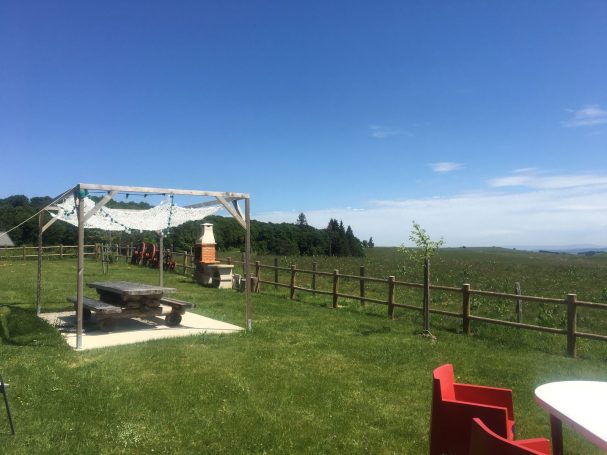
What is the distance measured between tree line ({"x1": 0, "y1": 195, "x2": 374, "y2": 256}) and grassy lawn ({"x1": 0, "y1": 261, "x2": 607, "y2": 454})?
12.1 metres

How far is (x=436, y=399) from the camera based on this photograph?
→ 3.14 meters

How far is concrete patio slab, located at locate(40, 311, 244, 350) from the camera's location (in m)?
7.64

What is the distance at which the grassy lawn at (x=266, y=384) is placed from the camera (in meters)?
4.00

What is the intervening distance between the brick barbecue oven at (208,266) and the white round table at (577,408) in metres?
13.4

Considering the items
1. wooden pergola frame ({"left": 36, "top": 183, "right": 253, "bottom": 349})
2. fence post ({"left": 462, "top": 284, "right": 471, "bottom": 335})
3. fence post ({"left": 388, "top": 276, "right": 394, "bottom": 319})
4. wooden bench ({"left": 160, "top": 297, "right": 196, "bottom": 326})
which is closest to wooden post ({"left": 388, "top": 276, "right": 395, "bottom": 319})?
fence post ({"left": 388, "top": 276, "right": 394, "bottom": 319})

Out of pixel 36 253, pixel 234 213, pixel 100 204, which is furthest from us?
pixel 36 253

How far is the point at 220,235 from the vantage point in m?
50.8

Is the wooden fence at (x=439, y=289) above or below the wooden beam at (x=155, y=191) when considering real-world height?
below

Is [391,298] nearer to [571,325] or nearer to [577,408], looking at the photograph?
[571,325]

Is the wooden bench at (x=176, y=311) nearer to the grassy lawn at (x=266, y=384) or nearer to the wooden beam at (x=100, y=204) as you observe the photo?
the grassy lawn at (x=266, y=384)

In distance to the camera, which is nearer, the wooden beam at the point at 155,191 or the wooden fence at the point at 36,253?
the wooden beam at the point at 155,191

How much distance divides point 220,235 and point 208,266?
3514 centimetres

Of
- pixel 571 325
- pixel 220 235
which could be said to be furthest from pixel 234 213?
pixel 220 235

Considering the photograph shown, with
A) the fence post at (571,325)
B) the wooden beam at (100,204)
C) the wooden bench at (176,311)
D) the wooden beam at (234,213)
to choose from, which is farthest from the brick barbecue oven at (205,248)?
the fence post at (571,325)
